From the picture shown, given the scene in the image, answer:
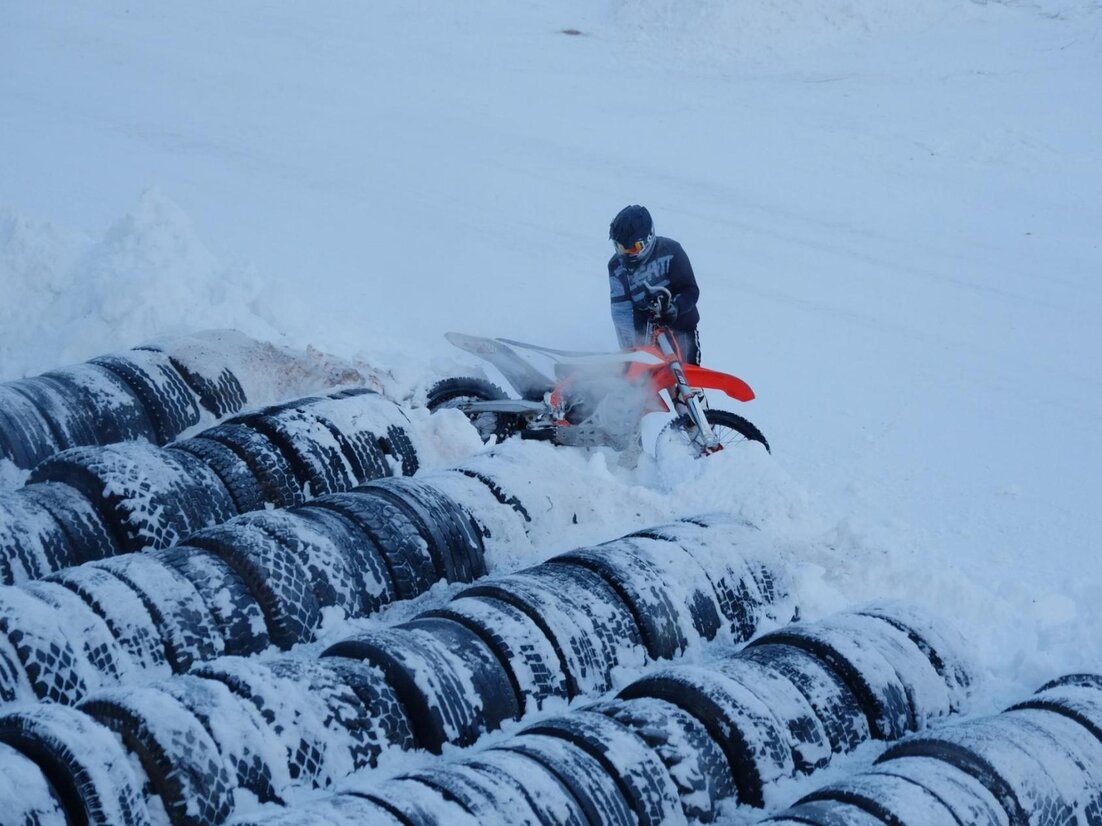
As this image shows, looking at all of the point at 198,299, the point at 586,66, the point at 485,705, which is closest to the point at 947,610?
the point at 485,705

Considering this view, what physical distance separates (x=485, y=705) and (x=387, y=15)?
47.0 feet

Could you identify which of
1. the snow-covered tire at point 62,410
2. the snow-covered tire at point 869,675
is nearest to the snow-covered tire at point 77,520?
the snow-covered tire at point 62,410

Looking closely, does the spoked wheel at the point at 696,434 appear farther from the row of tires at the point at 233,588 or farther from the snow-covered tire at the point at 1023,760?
the snow-covered tire at the point at 1023,760

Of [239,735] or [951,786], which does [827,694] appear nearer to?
[951,786]

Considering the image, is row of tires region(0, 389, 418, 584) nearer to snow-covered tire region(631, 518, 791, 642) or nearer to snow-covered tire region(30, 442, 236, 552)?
snow-covered tire region(30, 442, 236, 552)

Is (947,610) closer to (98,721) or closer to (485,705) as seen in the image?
(485,705)

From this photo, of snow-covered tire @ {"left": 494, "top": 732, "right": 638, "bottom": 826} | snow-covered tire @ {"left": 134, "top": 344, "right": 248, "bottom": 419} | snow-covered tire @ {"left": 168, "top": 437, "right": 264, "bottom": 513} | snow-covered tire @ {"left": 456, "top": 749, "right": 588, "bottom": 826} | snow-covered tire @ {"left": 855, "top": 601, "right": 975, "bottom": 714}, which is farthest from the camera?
snow-covered tire @ {"left": 134, "top": 344, "right": 248, "bottom": 419}

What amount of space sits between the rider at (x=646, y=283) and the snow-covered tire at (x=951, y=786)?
4.54 meters

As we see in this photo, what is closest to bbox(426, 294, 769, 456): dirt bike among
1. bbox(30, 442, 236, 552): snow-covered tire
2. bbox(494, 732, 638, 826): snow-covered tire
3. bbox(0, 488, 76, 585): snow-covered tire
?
bbox(30, 442, 236, 552): snow-covered tire

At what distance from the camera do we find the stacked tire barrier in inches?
157

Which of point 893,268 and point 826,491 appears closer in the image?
point 826,491

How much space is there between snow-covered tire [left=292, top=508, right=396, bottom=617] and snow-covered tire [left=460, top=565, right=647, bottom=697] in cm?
44

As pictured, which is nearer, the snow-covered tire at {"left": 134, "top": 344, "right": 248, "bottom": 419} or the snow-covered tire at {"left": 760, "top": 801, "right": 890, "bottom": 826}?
the snow-covered tire at {"left": 760, "top": 801, "right": 890, "bottom": 826}

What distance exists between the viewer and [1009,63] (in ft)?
51.9
